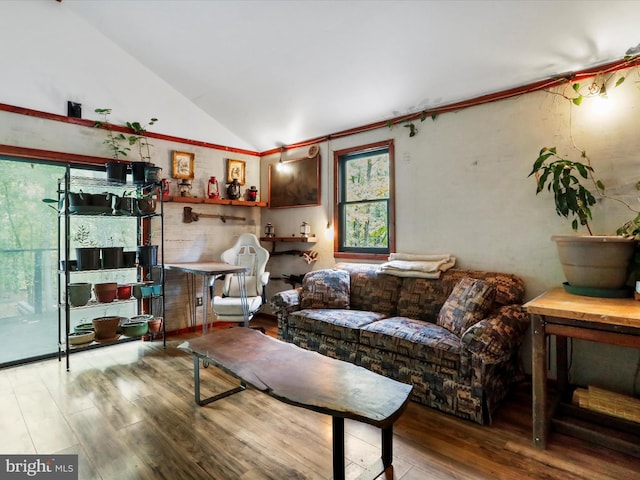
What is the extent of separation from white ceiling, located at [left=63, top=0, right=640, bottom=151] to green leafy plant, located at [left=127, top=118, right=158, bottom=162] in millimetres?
620

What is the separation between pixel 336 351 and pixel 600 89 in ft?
8.93

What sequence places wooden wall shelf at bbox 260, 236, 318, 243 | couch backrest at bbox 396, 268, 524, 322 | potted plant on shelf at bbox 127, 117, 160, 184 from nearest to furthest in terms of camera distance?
couch backrest at bbox 396, 268, 524, 322, potted plant on shelf at bbox 127, 117, 160, 184, wooden wall shelf at bbox 260, 236, 318, 243

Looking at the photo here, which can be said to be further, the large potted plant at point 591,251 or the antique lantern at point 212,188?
the antique lantern at point 212,188

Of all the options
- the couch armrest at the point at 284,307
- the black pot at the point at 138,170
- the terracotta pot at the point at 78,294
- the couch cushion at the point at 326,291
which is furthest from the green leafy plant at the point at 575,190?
the terracotta pot at the point at 78,294

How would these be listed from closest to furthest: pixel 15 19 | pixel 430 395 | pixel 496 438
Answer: pixel 496 438 → pixel 430 395 → pixel 15 19

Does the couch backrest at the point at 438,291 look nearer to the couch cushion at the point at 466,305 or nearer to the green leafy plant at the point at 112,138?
the couch cushion at the point at 466,305

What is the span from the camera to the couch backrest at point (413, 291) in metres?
2.67

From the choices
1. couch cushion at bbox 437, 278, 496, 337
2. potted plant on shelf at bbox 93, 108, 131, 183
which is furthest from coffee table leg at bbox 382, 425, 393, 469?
potted plant on shelf at bbox 93, 108, 131, 183

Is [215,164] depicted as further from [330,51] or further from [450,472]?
[450,472]

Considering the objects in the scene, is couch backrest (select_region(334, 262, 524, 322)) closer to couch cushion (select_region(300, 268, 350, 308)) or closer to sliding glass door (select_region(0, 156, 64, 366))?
couch cushion (select_region(300, 268, 350, 308))

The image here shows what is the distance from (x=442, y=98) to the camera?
309 centimetres

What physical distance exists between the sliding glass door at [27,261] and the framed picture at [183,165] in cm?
110

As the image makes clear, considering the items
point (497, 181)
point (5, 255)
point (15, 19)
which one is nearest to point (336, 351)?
point (497, 181)

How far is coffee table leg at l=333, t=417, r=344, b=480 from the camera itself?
1.48 metres
